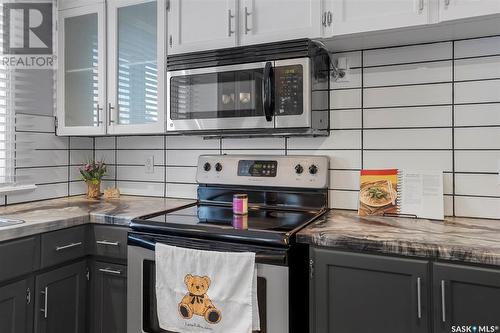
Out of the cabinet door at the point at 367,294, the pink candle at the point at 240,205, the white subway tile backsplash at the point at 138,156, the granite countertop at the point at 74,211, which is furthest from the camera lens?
the white subway tile backsplash at the point at 138,156

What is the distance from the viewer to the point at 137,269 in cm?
168

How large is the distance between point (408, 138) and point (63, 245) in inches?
67.8

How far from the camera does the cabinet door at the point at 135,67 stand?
6.86 feet

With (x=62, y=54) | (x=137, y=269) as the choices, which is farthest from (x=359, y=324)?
(x=62, y=54)

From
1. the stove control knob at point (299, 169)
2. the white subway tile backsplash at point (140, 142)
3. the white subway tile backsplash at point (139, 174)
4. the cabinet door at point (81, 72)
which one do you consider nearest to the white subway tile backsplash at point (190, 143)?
the white subway tile backsplash at point (140, 142)

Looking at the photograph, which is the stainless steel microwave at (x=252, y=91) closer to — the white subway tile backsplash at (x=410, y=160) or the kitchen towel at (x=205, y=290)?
the white subway tile backsplash at (x=410, y=160)

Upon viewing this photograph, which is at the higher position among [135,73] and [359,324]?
[135,73]

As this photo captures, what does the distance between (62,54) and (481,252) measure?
2.45 meters

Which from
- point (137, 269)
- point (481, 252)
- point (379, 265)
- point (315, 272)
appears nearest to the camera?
point (481, 252)

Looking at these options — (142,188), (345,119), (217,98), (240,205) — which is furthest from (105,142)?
(345,119)

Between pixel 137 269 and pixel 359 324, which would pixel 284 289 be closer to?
pixel 359 324

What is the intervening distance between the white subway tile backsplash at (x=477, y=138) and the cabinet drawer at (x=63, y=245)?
185cm

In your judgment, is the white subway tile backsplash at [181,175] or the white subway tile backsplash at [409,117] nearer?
the white subway tile backsplash at [409,117]

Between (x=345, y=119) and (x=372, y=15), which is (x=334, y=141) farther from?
(x=372, y=15)
